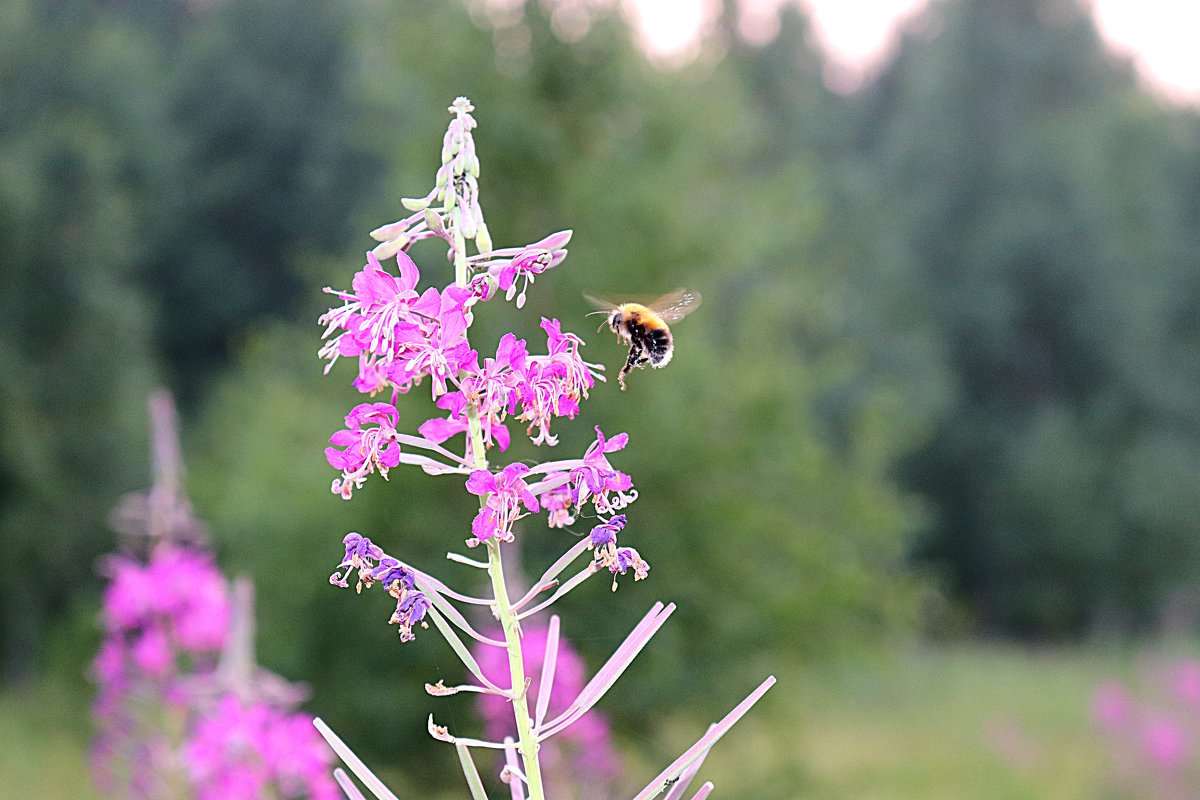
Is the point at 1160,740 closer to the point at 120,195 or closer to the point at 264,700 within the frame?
the point at 264,700

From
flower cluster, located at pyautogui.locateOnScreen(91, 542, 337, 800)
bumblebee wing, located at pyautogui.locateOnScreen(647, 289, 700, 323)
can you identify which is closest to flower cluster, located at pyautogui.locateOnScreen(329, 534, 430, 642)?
bumblebee wing, located at pyautogui.locateOnScreen(647, 289, 700, 323)

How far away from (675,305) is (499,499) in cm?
→ 124

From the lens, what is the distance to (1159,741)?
372 inches

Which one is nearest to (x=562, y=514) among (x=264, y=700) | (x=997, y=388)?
(x=264, y=700)

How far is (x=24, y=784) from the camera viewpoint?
11.9 m

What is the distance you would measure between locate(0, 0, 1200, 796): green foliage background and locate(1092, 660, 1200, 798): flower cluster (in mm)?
2143

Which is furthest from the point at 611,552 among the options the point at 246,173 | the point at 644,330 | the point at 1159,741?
the point at 246,173

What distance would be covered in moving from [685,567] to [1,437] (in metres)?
10.3

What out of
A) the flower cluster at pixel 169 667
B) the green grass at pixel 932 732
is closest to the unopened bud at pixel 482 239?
the flower cluster at pixel 169 667

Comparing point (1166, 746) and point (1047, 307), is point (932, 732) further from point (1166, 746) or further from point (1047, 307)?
point (1047, 307)

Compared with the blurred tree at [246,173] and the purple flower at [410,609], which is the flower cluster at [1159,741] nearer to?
the purple flower at [410,609]

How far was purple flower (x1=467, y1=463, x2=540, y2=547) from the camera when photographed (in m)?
1.35

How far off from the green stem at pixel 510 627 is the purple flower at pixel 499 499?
2 centimetres

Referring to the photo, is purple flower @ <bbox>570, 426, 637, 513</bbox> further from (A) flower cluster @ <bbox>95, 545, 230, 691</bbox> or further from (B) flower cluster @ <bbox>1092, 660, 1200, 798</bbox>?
(B) flower cluster @ <bbox>1092, 660, 1200, 798</bbox>
